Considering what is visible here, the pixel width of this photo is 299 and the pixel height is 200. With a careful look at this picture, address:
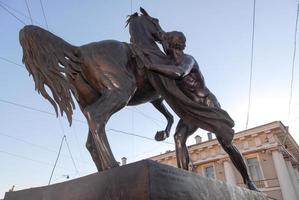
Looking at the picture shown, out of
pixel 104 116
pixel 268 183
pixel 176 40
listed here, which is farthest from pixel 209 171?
pixel 104 116

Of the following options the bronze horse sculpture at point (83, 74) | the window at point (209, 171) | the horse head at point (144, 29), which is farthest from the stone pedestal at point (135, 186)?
the window at point (209, 171)

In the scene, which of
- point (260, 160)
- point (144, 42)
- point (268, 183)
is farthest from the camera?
point (260, 160)

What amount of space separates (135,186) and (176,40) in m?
2.16

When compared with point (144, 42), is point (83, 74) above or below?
below

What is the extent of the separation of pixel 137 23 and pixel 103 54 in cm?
111

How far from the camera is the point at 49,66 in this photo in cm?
250

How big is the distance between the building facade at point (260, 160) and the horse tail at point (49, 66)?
1537 cm

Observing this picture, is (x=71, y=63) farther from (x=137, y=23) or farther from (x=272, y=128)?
(x=272, y=128)

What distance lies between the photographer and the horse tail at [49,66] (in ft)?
8.10

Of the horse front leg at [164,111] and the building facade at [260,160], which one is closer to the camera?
the horse front leg at [164,111]

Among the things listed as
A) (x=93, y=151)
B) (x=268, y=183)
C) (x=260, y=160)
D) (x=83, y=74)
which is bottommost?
(x=93, y=151)

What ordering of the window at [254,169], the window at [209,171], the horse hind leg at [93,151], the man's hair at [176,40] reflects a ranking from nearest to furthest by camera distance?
the horse hind leg at [93,151] → the man's hair at [176,40] → the window at [254,169] → the window at [209,171]

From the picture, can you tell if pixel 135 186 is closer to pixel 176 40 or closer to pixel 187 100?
pixel 187 100

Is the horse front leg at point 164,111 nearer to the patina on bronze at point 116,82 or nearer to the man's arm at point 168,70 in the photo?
the patina on bronze at point 116,82
